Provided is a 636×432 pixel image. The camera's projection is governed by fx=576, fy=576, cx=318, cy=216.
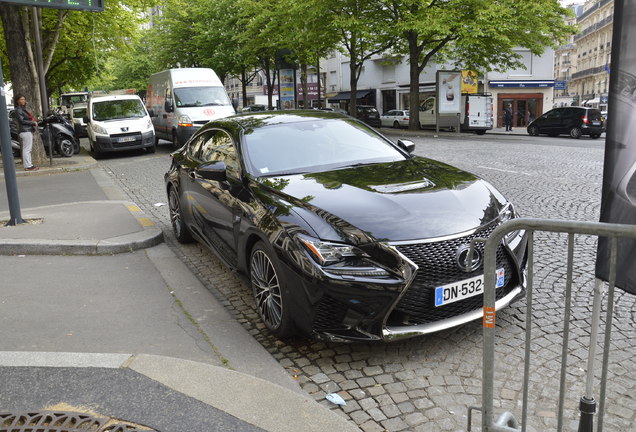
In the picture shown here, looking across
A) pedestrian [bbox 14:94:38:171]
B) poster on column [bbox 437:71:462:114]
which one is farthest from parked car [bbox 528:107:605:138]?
pedestrian [bbox 14:94:38:171]

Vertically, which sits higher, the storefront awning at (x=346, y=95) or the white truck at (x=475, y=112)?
the storefront awning at (x=346, y=95)

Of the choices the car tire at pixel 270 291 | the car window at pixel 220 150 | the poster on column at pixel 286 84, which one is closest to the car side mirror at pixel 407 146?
the car window at pixel 220 150

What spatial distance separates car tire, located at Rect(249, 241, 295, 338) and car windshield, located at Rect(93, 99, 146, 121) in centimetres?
1588

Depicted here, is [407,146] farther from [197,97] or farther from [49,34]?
[49,34]

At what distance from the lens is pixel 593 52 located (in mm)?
88750

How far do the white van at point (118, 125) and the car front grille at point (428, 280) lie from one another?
16061 millimetres

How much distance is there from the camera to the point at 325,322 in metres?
3.54

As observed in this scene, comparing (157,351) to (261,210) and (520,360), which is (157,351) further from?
(520,360)

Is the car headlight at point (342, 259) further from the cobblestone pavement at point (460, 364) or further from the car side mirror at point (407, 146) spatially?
the car side mirror at point (407, 146)

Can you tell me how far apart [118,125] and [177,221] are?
1232 cm

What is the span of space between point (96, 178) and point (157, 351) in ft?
34.1

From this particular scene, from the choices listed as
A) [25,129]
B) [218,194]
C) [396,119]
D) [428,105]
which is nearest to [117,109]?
[25,129]

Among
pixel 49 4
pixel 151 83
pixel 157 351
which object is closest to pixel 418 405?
pixel 157 351

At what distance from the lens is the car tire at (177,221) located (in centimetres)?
671
